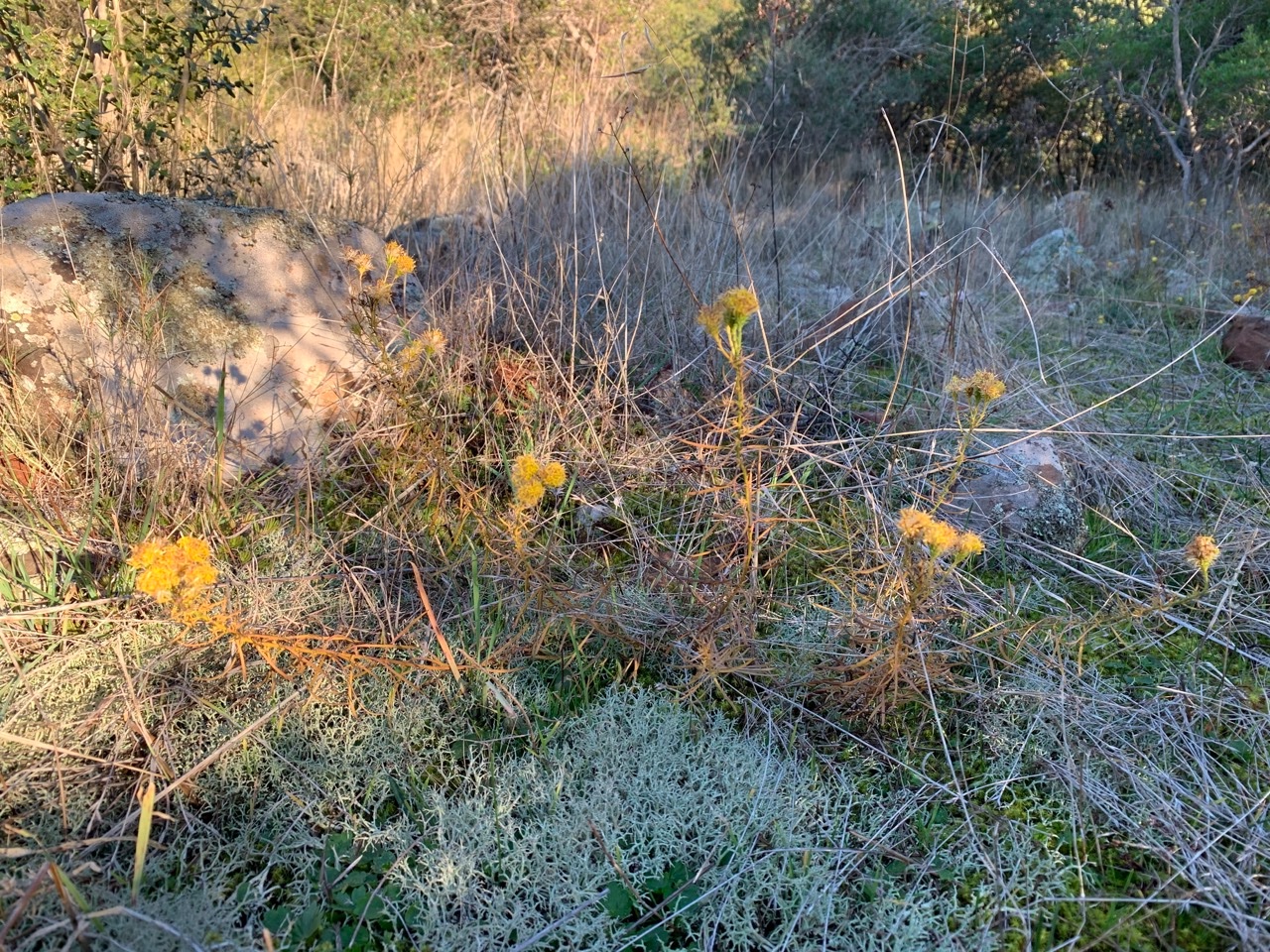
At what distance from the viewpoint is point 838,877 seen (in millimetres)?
1200

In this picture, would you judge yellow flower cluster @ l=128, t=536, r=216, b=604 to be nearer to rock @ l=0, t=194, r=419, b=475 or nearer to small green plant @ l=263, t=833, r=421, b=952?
small green plant @ l=263, t=833, r=421, b=952

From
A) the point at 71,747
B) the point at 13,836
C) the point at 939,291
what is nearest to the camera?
the point at 13,836

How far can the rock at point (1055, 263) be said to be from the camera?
484 cm

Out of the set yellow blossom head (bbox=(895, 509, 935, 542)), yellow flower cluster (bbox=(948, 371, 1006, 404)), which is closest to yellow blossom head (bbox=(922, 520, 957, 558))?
yellow blossom head (bbox=(895, 509, 935, 542))

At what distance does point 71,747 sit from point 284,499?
2.56 ft

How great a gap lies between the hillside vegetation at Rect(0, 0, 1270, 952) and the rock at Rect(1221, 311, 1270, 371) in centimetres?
17

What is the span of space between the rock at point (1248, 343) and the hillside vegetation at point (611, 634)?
170 mm

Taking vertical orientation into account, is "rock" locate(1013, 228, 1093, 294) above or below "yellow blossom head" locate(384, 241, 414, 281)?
below

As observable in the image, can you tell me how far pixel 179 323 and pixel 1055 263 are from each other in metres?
5.00

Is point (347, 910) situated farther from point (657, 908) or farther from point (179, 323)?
point (179, 323)

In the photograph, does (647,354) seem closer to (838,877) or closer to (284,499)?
(284,499)

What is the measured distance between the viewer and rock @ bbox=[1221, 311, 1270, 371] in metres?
3.22

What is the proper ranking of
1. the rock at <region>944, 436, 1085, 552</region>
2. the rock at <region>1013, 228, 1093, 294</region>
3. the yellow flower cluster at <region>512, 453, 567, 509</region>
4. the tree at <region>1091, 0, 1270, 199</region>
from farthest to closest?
the tree at <region>1091, 0, 1270, 199</region>, the rock at <region>1013, 228, 1093, 294</region>, the rock at <region>944, 436, 1085, 552</region>, the yellow flower cluster at <region>512, 453, 567, 509</region>

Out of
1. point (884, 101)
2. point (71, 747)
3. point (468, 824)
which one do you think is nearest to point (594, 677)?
point (468, 824)
